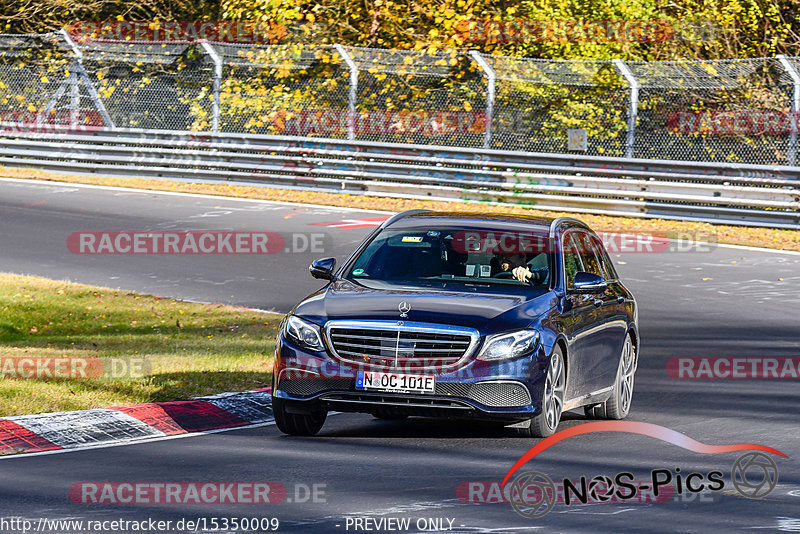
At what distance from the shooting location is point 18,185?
2736 cm

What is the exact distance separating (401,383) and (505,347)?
707mm

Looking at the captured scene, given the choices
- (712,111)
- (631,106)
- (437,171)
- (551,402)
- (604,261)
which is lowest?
(437,171)

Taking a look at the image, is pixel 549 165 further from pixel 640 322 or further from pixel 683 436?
pixel 683 436

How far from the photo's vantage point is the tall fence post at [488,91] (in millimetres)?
25516

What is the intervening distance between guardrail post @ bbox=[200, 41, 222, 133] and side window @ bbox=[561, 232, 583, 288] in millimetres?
18353

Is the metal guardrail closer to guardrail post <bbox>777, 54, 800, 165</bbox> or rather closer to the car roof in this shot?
guardrail post <bbox>777, 54, 800, 165</bbox>

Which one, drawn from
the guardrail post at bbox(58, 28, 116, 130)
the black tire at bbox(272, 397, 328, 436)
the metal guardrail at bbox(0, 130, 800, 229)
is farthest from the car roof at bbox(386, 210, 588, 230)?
the guardrail post at bbox(58, 28, 116, 130)

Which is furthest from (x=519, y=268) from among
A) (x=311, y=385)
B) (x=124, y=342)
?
(x=124, y=342)

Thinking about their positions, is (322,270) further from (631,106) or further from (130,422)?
(631,106)

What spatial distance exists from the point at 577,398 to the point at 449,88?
57.7 ft

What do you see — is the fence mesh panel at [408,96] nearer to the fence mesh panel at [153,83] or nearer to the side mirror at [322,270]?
the fence mesh panel at [153,83]

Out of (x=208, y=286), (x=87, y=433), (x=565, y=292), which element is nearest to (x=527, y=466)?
(x=565, y=292)

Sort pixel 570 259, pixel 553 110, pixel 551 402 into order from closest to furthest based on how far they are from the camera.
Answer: pixel 551 402 < pixel 570 259 < pixel 553 110

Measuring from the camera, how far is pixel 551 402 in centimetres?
917
